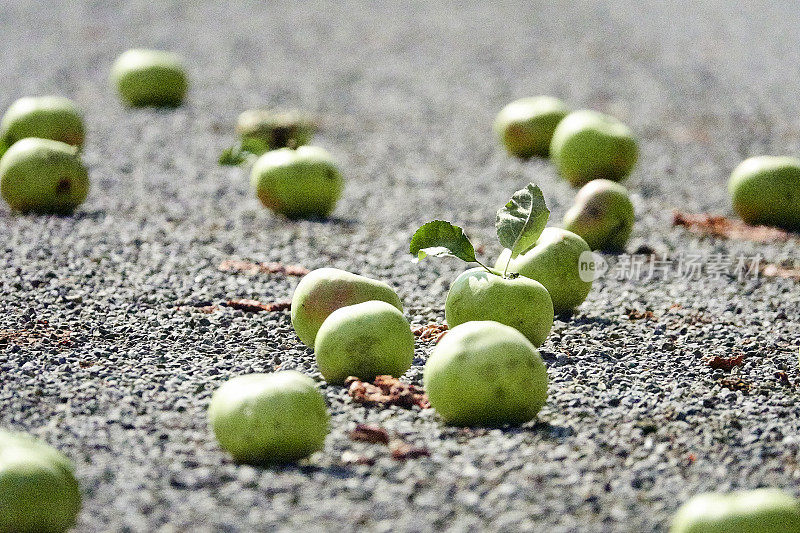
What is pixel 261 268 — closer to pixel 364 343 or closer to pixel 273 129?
pixel 364 343

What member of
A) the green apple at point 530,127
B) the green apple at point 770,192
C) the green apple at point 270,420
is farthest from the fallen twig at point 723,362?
the green apple at point 530,127

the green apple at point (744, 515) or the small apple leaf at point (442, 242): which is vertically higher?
the small apple leaf at point (442, 242)

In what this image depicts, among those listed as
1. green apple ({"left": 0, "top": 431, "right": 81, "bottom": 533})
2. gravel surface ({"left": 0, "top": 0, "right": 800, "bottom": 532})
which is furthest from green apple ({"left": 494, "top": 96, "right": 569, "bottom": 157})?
green apple ({"left": 0, "top": 431, "right": 81, "bottom": 533})

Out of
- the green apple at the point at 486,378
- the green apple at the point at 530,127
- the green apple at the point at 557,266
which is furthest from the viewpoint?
the green apple at the point at 530,127

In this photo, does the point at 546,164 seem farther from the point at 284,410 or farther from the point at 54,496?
the point at 54,496

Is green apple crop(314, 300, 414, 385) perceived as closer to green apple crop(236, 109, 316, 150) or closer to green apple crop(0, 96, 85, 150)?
green apple crop(0, 96, 85, 150)

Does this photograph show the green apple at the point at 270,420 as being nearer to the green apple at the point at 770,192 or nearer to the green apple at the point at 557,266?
the green apple at the point at 557,266

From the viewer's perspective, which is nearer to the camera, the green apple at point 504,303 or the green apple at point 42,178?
the green apple at point 504,303

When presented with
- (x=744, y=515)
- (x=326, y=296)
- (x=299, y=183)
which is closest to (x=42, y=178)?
(x=299, y=183)
